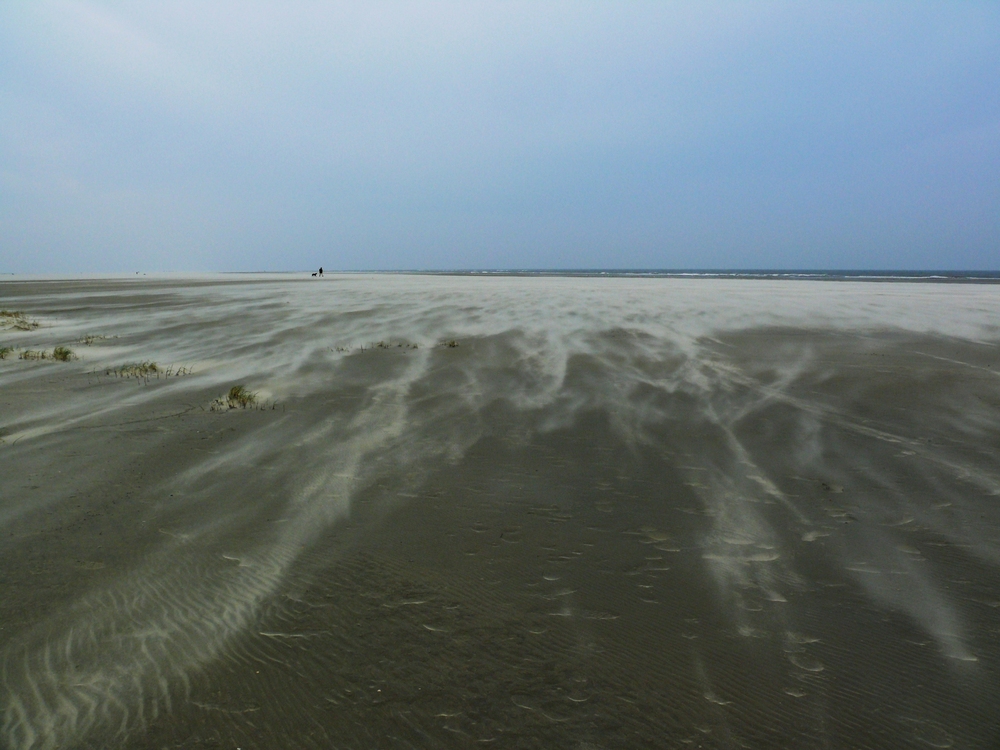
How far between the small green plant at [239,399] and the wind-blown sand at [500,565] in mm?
168

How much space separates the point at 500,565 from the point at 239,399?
17.9 ft

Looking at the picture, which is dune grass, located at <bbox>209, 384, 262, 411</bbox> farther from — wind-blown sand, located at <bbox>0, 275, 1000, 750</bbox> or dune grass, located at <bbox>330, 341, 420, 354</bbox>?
dune grass, located at <bbox>330, 341, 420, 354</bbox>

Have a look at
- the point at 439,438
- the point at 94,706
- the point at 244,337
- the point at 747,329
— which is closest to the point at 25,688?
the point at 94,706

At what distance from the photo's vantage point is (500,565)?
13.4 feet

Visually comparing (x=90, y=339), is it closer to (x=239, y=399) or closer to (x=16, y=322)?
(x=16, y=322)

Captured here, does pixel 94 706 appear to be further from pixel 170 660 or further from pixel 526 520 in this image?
pixel 526 520

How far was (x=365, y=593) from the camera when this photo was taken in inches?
146

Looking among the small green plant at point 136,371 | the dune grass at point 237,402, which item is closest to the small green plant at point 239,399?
the dune grass at point 237,402

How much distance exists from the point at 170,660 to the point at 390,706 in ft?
4.02

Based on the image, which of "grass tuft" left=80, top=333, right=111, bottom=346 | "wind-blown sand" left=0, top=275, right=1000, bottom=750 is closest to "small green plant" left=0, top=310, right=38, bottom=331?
"grass tuft" left=80, top=333, right=111, bottom=346

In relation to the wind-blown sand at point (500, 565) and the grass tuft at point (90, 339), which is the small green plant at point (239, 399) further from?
the grass tuft at point (90, 339)

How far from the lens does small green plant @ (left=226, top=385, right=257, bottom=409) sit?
8.00m

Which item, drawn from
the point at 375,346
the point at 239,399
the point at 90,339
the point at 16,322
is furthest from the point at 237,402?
the point at 16,322

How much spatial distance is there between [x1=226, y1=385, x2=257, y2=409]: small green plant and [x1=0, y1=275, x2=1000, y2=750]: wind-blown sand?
0.17m
